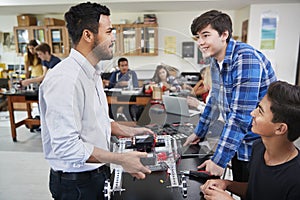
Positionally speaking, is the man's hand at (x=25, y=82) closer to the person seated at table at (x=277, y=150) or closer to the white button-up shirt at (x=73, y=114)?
the white button-up shirt at (x=73, y=114)

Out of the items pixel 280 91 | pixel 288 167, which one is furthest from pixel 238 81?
pixel 288 167

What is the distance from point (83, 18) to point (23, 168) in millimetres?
2628

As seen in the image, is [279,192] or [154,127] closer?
[279,192]

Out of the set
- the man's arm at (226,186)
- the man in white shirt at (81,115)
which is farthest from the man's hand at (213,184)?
the man in white shirt at (81,115)

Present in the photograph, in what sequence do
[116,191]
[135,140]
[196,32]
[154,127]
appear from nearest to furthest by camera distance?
[116,191] < [196,32] < [135,140] < [154,127]

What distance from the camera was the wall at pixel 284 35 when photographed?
431cm

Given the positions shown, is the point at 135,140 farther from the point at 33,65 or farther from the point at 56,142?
the point at 33,65

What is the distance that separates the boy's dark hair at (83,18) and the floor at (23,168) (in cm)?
157

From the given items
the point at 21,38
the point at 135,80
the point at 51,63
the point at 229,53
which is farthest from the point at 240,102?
the point at 21,38

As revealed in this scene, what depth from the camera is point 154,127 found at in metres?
1.53

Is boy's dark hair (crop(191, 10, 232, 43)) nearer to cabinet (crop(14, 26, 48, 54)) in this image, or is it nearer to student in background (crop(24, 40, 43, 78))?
student in background (crop(24, 40, 43, 78))

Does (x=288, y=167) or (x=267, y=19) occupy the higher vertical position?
(x=267, y=19)

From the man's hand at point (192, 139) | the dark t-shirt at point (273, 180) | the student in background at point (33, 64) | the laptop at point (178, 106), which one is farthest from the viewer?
the student in background at point (33, 64)

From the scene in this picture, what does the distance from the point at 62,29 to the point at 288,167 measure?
569 centimetres
